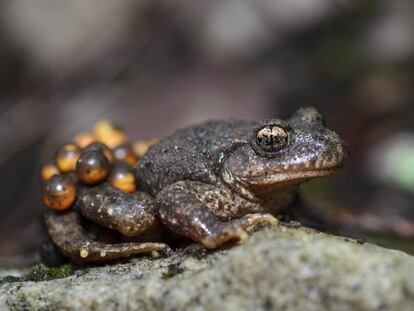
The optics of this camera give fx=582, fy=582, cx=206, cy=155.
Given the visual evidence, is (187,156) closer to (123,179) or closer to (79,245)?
(123,179)

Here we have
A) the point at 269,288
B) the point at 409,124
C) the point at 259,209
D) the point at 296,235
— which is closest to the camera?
the point at 269,288

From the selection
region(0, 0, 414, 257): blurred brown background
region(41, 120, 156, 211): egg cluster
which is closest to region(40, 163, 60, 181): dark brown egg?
region(41, 120, 156, 211): egg cluster

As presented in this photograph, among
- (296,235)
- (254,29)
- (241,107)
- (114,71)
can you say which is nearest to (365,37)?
(254,29)

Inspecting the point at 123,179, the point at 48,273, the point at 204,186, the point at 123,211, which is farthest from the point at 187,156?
the point at 48,273

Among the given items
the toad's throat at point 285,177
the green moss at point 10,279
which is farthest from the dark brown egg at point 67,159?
the toad's throat at point 285,177

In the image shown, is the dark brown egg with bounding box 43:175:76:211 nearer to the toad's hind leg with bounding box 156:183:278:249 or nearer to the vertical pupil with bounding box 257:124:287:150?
the toad's hind leg with bounding box 156:183:278:249

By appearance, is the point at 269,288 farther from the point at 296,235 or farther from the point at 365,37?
the point at 365,37

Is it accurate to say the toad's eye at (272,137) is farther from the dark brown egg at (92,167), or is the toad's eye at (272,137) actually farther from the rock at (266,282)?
the dark brown egg at (92,167)
